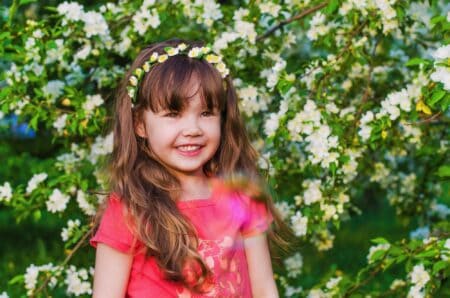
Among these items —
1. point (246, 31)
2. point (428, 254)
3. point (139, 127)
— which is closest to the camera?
point (139, 127)

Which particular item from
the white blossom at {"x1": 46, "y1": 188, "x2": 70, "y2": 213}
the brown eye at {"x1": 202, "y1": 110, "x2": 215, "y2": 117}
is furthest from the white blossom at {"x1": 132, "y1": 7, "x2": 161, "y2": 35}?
the brown eye at {"x1": 202, "y1": 110, "x2": 215, "y2": 117}

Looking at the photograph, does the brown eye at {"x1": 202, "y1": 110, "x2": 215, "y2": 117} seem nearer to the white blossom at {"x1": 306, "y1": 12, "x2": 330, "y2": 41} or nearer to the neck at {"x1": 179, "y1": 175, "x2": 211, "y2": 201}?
the neck at {"x1": 179, "y1": 175, "x2": 211, "y2": 201}

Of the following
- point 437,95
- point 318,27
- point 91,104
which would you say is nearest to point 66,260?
point 91,104

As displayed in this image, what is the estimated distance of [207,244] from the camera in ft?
9.69

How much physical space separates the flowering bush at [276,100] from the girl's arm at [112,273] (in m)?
0.83

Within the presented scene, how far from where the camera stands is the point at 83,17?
3.84m

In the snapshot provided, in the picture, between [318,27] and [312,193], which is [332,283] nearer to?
[312,193]

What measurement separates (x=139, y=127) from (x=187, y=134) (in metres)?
0.28

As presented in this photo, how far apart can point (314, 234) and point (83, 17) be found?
5.16 feet

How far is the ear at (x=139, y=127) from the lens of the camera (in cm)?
310

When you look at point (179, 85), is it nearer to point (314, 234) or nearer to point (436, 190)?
point (314, 234)

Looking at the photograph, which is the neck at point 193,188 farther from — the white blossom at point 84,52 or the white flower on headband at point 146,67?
the white blossom at point 84,52

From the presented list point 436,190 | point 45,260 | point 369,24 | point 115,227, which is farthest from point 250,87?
point 45,260

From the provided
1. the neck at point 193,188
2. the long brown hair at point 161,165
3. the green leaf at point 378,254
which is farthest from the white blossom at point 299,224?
the neck at point 193,188
